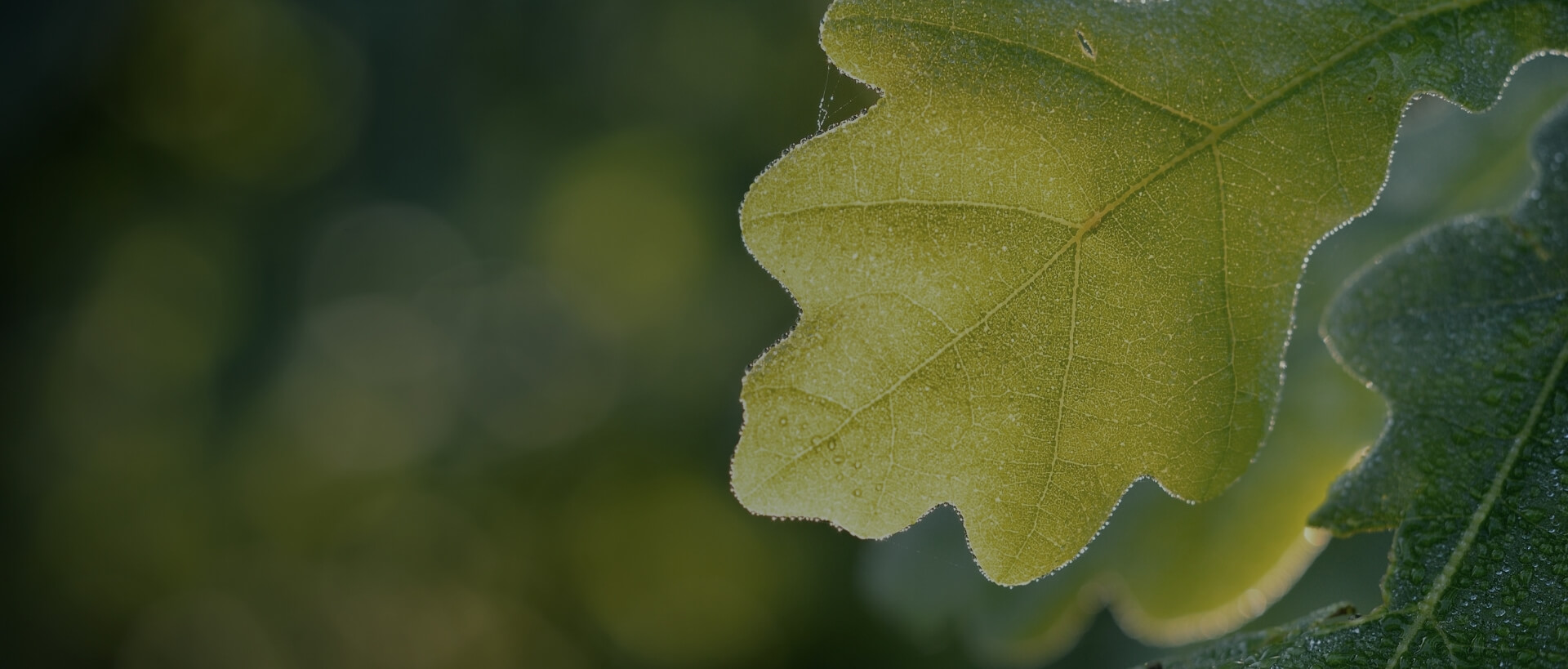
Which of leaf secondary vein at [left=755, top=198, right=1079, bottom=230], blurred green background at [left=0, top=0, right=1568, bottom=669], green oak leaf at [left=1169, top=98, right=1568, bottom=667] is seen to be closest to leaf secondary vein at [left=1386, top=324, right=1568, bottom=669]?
green oak leaf at [left=1169, top=98, right=1568, bottom=667]

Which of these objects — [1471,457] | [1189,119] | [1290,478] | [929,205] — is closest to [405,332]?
[1290,478]

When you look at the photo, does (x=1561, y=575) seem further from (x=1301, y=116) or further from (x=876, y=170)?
(x=876, y=170)

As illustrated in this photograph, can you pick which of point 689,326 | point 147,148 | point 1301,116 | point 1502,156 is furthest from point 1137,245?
point 147,148

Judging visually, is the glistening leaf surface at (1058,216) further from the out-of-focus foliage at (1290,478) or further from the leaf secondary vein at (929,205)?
the out-of-focus foliage at (1290,478)

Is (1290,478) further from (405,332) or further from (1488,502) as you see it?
(405,332)

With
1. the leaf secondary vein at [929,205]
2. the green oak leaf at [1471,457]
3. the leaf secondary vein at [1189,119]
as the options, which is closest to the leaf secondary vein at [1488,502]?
the green oak leaf at [1471,457]

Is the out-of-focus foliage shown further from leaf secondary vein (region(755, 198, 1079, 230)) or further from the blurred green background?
the blurred green background
